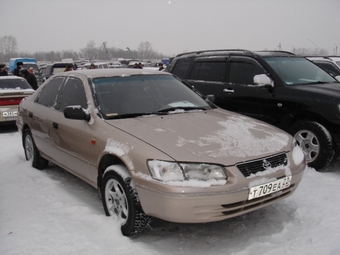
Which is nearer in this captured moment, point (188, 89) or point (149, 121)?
point (149, 121)

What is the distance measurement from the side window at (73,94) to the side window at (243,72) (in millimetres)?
2902

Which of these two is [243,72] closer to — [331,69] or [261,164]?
[261,164]

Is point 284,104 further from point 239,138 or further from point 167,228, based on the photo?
point 167,228

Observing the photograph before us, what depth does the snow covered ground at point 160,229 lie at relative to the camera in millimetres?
2908

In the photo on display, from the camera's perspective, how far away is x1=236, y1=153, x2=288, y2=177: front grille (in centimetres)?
280

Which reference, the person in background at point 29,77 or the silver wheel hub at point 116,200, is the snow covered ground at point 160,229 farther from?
the person in background at point 29,77

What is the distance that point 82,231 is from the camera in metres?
3.18

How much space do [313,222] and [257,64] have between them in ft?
9.98

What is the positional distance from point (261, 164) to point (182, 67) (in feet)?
14.3

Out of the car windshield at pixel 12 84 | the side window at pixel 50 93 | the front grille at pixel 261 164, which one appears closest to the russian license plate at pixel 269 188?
the front grille at pixel 261 164

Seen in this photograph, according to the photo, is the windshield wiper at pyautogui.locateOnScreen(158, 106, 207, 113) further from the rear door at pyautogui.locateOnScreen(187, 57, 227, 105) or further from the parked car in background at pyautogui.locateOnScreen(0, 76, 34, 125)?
the parked car in background at pyautogui.locateOnScreen(0, 76, 34, 125)

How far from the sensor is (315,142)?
4.83 meters

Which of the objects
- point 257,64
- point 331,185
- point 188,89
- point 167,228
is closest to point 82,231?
point 167,228

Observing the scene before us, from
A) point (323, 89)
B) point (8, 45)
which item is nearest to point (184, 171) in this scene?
point (323, 89)
